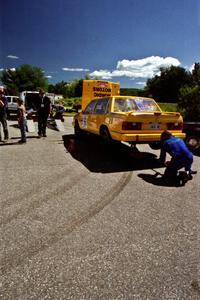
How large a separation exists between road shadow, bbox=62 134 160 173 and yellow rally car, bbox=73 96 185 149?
0.57 metres

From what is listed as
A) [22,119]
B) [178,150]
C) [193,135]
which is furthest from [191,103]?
[178,150]

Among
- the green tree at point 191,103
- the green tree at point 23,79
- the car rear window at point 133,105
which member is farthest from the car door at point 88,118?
the green tree at point 23,79

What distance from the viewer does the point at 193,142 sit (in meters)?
8.33

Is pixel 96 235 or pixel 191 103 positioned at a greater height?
pixel 191 103

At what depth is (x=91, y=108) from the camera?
337 inches

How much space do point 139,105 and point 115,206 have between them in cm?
444

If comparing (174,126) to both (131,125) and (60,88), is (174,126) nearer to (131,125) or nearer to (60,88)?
(131,125)

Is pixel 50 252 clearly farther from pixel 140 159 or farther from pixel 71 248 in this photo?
pixel 140 159

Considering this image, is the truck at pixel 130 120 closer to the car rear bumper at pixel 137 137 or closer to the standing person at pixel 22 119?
the car rear bumper at pixel 137 137

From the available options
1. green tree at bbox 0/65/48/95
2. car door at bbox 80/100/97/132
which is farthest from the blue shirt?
green tree at bbox 0/65/48/95

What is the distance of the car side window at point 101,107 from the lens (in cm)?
741

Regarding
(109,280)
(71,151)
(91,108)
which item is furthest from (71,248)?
(91,108)

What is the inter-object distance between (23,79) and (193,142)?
63.5 meters

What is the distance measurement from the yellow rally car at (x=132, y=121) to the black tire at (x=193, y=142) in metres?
1.40
